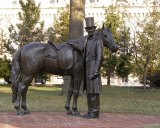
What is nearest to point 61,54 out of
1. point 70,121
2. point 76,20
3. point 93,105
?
point 93,105

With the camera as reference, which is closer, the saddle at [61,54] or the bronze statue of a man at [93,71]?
the bronze statue of a man at [93,71]

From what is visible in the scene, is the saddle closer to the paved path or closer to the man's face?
the man's face

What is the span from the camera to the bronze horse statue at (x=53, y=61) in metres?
10.8

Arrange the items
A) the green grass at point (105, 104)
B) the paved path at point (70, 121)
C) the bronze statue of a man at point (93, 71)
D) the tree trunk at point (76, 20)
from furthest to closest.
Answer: the tree trunk at point (76, 20) < the green grass at point (105, 104) < the bronze statue of a man at point (93, 71) < the paved path at point (70, 121)

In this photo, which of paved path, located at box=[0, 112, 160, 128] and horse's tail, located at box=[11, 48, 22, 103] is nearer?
paved path, located at box=[0, 112, 160, 128]

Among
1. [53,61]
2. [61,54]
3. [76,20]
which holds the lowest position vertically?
[53,61]

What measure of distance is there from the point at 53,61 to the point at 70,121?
1805mm

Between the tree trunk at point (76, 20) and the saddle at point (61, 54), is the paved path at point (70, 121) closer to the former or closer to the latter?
the saddle at point (61, 54)

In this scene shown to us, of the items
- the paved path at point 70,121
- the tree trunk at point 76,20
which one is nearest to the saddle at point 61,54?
the paved path at point 70,121

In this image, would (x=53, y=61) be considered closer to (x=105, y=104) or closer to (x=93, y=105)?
(x=93, y=105)

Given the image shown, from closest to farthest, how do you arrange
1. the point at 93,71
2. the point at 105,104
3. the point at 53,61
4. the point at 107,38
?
the point at 93,71 → the point at 107,38 → the point at 53,61 → the point at 105,104

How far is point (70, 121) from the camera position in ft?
32.4

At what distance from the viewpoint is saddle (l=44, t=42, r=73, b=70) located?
10.8 m

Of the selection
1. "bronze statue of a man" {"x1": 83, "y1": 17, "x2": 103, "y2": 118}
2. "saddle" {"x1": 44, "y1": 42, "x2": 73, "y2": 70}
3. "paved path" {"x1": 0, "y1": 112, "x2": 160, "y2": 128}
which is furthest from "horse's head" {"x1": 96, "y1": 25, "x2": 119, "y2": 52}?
"paved path" {"x1": 0, "y1": 112, "x2": 160, "y2": 128}
